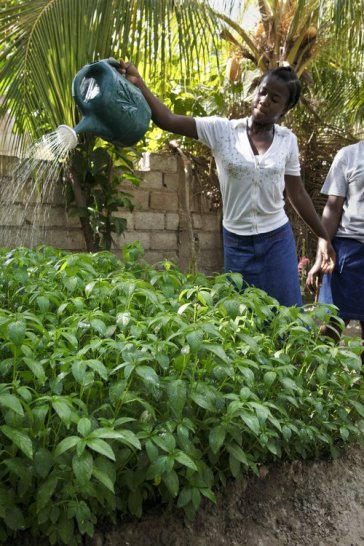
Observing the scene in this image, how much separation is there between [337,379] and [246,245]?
915mm

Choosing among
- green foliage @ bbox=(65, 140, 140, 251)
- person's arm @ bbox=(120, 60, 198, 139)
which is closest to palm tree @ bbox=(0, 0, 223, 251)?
green foliage @ bbox=(65, 140, 140, 251)

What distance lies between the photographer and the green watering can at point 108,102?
2859 millimetres

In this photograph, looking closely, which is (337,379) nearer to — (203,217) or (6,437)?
(6,437)

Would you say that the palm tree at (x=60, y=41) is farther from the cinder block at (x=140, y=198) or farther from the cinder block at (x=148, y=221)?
the cinder block at (x=148, y=221)

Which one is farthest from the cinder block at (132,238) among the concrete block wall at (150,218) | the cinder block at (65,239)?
the cinder block at (65,239)

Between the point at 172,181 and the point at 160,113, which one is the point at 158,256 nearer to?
the point at 172,181

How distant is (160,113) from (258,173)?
0.51 m

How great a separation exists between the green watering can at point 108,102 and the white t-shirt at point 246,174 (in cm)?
38

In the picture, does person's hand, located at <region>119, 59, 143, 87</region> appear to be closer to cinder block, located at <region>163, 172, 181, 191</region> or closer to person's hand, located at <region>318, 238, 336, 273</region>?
person's hand, located at <region>318, 238, 336, 273</region>

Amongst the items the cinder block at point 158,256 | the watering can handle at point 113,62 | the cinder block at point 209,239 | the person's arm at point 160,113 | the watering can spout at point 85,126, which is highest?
the watering can handle at point 113,62

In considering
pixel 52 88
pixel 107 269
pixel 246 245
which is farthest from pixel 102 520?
pixel 52 88

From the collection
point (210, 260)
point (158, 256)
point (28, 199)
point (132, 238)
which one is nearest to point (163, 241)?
point (158, 256)

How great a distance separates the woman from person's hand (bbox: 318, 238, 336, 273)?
1.06 ft

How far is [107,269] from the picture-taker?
323 centimetres
